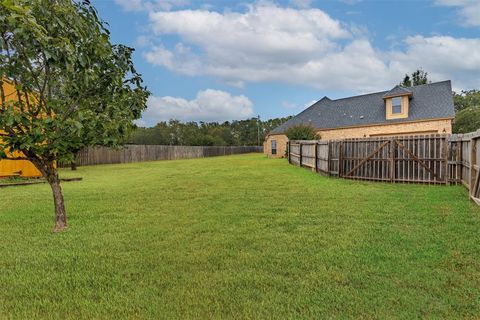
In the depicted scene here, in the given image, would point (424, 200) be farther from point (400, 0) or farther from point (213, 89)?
point (213, 89)

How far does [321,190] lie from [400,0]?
7137mm

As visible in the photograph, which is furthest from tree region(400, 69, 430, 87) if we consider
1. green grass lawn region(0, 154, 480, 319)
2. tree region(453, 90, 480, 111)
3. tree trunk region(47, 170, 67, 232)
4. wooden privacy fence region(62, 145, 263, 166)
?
tree trunk region(47, 170, 67, 232)

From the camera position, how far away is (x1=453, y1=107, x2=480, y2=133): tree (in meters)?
30.5

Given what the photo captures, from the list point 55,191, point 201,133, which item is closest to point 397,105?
point 55,191

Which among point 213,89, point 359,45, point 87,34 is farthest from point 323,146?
point 213,89

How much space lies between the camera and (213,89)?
26.7 meters

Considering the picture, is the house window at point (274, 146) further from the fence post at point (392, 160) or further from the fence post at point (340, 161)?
the fence post at point (392, 160)

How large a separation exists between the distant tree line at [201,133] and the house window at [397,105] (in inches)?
1204

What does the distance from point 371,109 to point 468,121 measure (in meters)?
13.6

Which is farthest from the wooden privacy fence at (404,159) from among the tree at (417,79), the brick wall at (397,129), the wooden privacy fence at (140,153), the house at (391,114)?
the tree at (417,79)

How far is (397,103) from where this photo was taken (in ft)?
76.0

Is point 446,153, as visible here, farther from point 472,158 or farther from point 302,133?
point 302,133

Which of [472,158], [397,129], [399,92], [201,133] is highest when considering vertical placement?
[399,92]

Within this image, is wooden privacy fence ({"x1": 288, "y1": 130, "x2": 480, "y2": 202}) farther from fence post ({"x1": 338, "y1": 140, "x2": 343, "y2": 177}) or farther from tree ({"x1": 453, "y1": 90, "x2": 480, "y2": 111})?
tree ({"x1": 453, "y1": 90, "x2": 480, "y2": 111})
